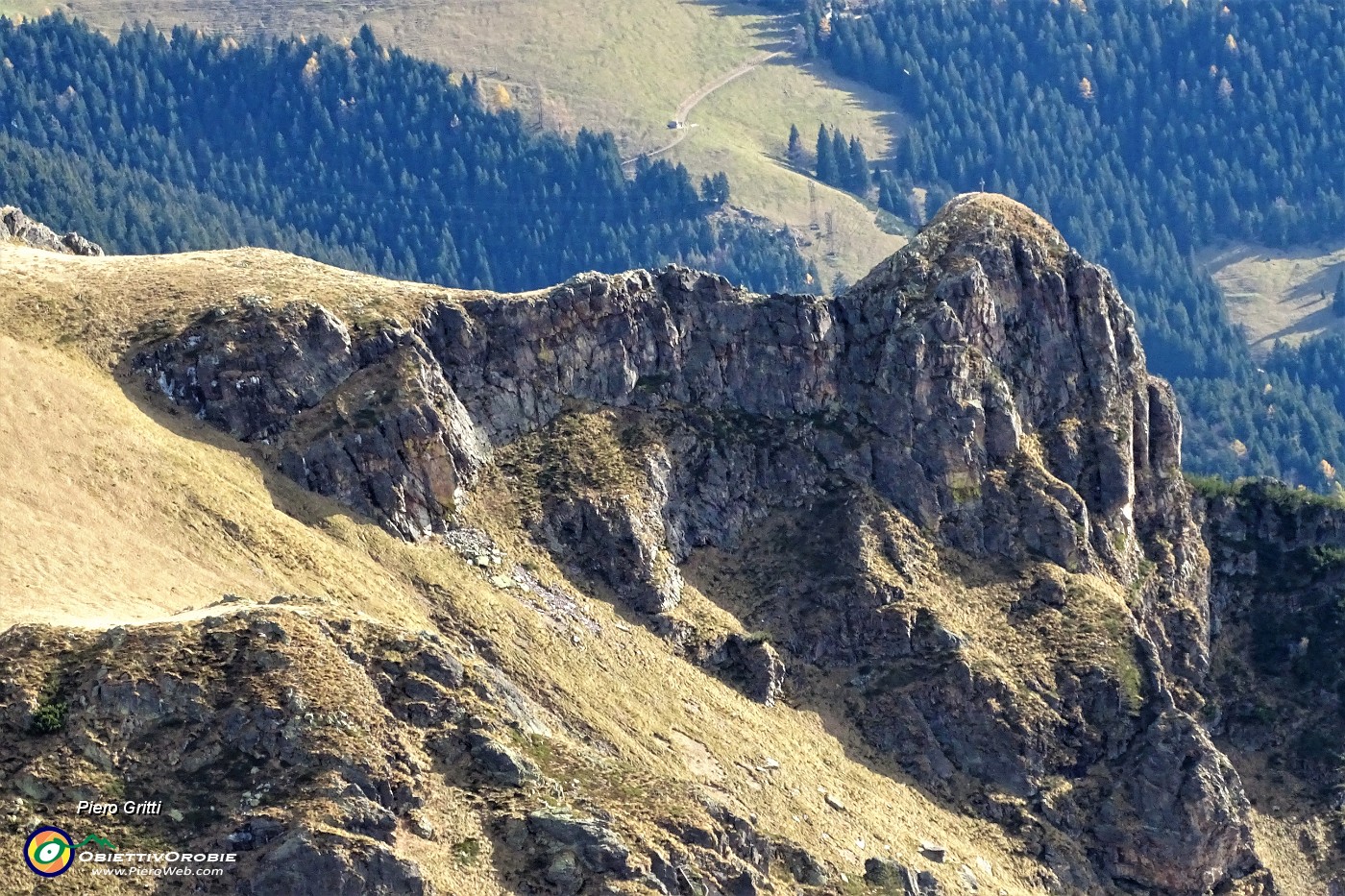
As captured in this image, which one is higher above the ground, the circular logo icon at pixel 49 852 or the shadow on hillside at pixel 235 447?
the circular logo icon at pixel 49 852

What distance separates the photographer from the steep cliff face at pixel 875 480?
147250mm

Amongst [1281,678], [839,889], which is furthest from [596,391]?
[1281,678]

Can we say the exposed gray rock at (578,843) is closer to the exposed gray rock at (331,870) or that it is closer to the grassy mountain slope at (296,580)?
the grassy mountain slope at (296,580)

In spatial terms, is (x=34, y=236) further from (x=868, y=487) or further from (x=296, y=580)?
(x=868, y=487)

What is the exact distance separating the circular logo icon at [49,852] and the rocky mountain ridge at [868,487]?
135 ft

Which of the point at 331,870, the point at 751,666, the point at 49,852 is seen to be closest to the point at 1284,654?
the point at 751,666

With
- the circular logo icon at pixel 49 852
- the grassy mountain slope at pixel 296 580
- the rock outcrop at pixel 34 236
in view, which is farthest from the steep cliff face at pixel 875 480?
the circular logo icon at pixel 49 852

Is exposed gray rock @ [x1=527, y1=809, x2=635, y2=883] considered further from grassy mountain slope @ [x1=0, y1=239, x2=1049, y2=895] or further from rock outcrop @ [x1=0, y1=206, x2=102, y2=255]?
rock outcrop @ [x1=0, y1=206, x2=102, y2=255]

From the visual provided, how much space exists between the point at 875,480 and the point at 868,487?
106 centimetres

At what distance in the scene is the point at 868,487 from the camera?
16188 centimetres

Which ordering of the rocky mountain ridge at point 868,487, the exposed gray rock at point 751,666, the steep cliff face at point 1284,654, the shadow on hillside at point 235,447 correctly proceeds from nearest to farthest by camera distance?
the shadow on hillside at point 235,447, the rocky mountain ridge at point 868,487, the exposed gray rock at point 751,666, the steep cliff face at point 1284,654

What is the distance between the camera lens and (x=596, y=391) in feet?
518

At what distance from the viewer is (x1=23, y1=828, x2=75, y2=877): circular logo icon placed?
9562 cm

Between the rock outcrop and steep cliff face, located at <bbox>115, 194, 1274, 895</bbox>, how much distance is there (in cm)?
2270
